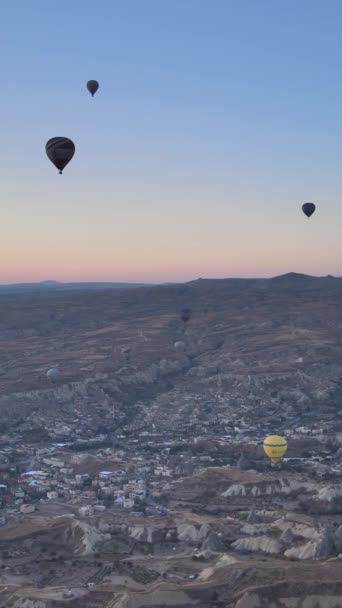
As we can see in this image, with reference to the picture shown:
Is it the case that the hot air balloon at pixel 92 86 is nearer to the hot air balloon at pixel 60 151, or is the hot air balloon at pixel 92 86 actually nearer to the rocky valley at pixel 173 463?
the hot air balloon at pixel 60 151

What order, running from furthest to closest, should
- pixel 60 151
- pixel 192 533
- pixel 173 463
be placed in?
pixel 173 463 → pixel 60 151 → pixel 192 533

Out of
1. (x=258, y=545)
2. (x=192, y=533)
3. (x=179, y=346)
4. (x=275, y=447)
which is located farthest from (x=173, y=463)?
(x=179, y=346)

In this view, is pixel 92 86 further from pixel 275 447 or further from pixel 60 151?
pixel 275 447

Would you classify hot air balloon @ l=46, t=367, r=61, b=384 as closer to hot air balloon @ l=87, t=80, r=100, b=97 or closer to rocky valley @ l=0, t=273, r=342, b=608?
rocky valley @ l=0, t=273, r=342, b=608

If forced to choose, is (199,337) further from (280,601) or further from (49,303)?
(280,601)

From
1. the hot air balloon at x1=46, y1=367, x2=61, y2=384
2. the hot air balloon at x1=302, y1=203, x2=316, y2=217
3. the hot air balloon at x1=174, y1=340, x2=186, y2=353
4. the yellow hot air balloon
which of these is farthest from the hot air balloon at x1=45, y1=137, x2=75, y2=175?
the hot air balloon at x1=174, y1=340, x2=186, y2=353

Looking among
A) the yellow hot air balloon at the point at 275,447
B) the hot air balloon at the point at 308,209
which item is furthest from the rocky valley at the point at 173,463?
the hot air balloon at the point at 308,209
